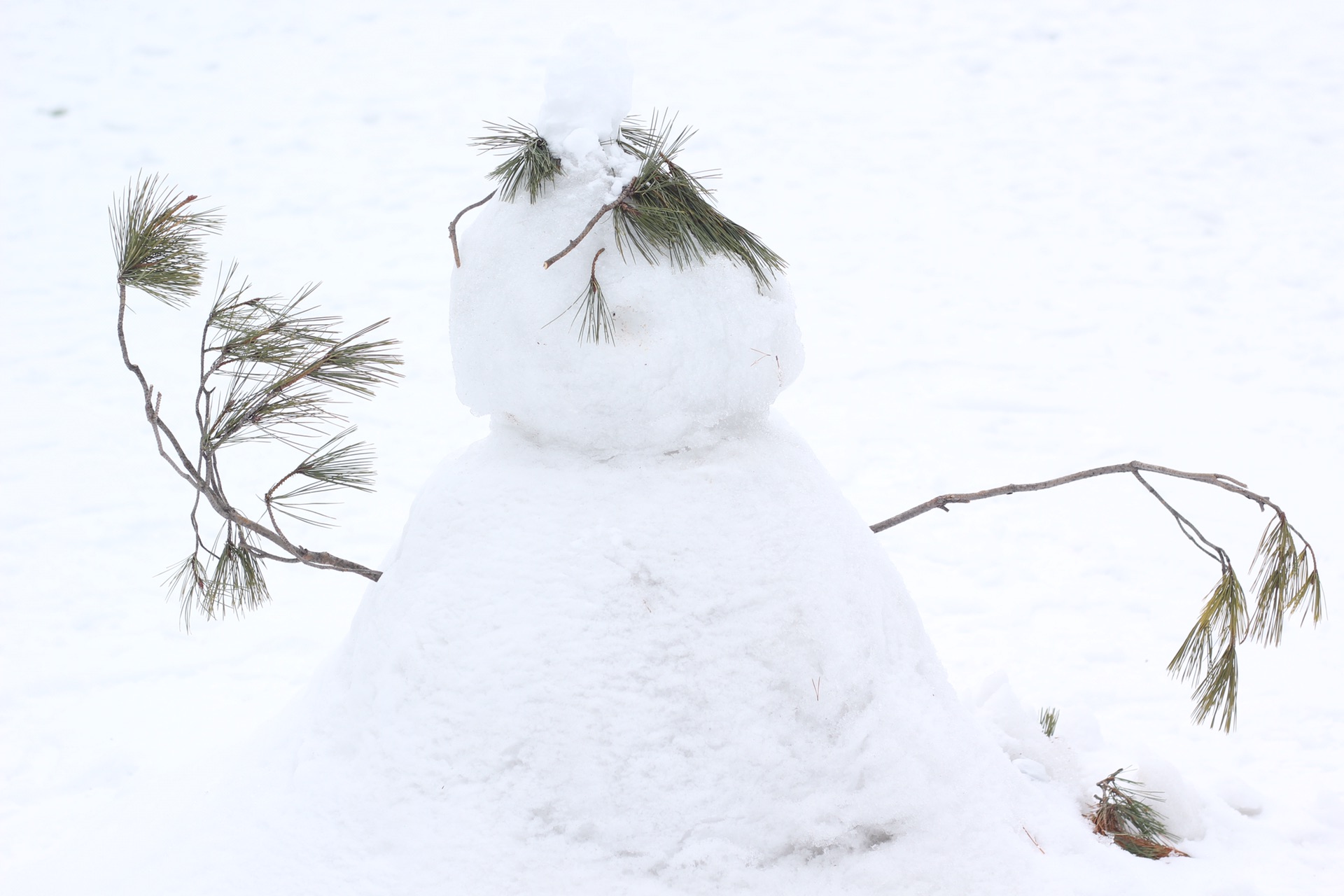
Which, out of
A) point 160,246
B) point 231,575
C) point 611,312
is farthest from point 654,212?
point 231,575

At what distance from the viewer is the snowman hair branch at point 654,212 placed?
1414 millimetres

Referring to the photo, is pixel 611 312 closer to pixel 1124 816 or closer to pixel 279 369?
pixel 279 369

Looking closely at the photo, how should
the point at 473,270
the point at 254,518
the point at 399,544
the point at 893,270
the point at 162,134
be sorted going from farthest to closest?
1. the point at 162,134
2. the point at 893,270
3. the point at 254,518
4. the point at 399,544
5. the point at 473,270

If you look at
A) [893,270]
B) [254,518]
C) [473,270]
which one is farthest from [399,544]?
[893,270]

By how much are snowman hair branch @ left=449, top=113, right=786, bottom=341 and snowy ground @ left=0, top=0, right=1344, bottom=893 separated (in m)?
1.39

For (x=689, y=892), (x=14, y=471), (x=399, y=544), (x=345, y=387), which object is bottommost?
(x=14, y=471)

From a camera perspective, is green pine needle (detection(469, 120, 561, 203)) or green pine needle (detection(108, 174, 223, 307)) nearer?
green pine needle (detection(469, 120, 561, 203))

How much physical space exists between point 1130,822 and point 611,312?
4.45 ft

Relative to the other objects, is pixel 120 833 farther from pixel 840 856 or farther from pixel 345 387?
pixel 840 856

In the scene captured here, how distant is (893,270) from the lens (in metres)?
5.16

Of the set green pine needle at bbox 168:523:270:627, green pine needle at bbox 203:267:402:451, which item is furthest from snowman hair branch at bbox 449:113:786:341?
green pine needle at bbox 168:523:270:627

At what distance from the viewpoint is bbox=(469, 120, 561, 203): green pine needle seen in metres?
1.47

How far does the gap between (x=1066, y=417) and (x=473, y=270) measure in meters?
3.14

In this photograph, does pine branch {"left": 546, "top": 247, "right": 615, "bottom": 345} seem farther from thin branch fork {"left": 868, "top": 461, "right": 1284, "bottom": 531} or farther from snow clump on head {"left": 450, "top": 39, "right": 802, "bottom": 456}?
thin branch fork {"left": 868, "top": 461, "right": 1284, "bottom": 531}
